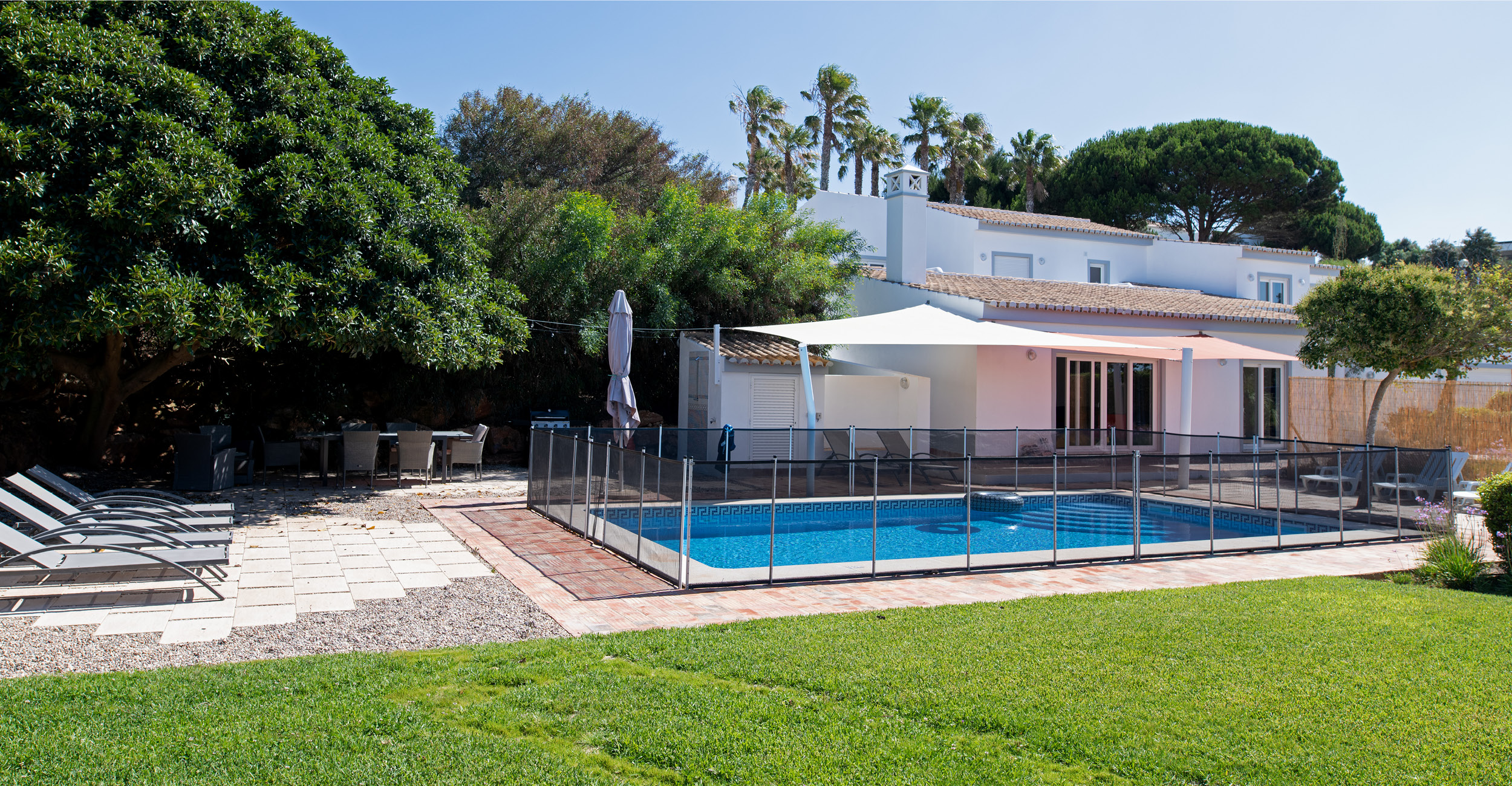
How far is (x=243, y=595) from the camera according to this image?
6.98 m

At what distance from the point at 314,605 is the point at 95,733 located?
293 cm

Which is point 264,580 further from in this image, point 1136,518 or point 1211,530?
point 1211,530

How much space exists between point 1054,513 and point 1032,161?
1407 inches

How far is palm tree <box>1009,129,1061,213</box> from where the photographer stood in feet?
135

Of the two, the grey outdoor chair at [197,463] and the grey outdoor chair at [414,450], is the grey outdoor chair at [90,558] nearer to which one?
the grey outdoor chair at [197,463]

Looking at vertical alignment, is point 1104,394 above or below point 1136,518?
above

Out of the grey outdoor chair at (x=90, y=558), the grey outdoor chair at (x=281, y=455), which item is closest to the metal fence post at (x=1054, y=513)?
the grey outdoor chair at (x=90, y=558)

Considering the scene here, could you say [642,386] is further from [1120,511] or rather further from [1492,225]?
[1492,225]

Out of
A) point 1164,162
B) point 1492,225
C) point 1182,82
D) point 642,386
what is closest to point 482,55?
point 642,386

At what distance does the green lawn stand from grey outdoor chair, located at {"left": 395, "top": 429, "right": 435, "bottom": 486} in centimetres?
927

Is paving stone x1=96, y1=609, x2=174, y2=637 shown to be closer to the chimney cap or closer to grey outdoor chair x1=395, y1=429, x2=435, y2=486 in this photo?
grey outdoor chair x1=395, y1=429, x2=435, y2=486

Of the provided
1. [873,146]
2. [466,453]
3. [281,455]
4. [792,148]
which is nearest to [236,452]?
[281,455]

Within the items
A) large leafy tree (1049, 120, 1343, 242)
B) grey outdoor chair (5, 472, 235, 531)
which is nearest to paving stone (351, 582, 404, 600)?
grey outdoor chair (5, 472, 235, 531)

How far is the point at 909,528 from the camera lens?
899 centimetres
